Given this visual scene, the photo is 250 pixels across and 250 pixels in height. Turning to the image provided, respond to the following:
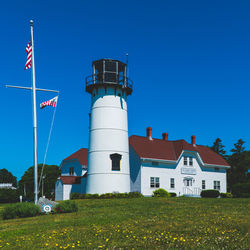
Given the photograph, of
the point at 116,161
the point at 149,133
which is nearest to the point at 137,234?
the point at 116,161

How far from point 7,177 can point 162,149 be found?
239 ft

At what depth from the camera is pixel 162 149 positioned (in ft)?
136

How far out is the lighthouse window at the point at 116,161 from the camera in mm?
33938

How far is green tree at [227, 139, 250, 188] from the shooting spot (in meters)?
59.9

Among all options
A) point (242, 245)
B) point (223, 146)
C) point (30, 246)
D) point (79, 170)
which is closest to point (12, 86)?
point (30, 246)

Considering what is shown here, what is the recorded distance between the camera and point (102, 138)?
34.0 meters

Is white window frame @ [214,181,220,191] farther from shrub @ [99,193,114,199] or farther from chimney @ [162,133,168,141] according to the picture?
shrub @ [99,193,114,199]

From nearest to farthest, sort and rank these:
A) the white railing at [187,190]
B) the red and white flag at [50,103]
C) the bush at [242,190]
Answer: the red and white flag at [50,103], the bush at [242,190], the white railing at [187,190]

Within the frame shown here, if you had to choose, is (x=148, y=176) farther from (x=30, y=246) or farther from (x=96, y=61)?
(x=30, y=246)

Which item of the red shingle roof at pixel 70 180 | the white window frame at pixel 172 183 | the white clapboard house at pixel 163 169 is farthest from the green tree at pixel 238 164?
the red shingle roof at pixel 70 180

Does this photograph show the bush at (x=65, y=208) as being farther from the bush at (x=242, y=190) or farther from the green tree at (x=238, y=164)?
the green tree at (x=238, y=164)

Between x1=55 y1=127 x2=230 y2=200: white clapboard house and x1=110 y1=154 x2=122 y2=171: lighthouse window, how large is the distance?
3642mm

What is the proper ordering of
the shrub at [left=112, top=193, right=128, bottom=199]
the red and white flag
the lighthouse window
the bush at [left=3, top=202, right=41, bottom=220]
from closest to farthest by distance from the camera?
the bush at [left=3, top=202, right=41, bottom=220]
the red and white flag
the shrub at [left=112, top=193, right=128, bottom=199]
the lighthouse window

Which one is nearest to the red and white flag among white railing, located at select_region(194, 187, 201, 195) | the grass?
the grass
